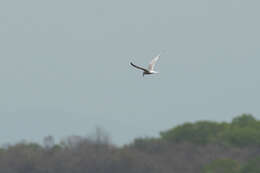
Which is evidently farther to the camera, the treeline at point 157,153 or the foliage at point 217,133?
the foliage at point 217,133

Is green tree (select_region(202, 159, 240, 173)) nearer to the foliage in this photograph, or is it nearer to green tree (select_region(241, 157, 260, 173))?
green tree (select_region(241, 157, 260, 173))

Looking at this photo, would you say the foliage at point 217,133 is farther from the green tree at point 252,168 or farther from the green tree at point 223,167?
the green tree at point 252,168

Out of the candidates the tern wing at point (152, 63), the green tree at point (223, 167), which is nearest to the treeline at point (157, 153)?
the green tree at point (223, 167)

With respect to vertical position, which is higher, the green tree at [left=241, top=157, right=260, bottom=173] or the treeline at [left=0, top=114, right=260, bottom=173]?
the treeline at [left=0, top=114, right=260, bottom=173]

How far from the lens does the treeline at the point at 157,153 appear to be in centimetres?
5594

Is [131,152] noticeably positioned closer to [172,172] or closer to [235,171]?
[172,172]

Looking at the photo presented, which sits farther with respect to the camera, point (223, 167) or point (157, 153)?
point (157, 153)

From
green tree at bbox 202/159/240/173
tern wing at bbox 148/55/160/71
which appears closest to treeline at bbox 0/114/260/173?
green tree at bbox 202/159/240/173

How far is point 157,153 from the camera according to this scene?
63.3m

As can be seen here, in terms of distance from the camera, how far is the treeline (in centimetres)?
5594

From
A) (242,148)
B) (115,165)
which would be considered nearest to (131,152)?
(115,165)

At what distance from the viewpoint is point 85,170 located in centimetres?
5747

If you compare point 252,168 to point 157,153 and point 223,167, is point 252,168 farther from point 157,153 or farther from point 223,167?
point 157,153

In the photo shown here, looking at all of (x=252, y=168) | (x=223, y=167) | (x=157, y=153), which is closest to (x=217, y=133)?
(x=157, y=153)
